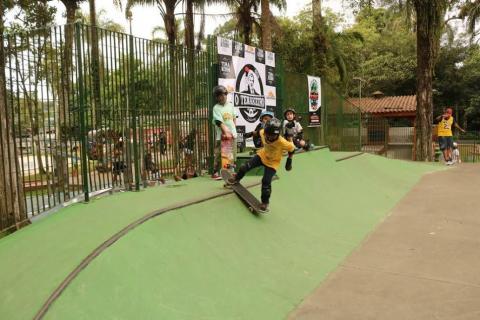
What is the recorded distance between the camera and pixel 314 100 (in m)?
13.1

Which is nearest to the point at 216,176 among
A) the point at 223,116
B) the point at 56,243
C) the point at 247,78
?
the point at 223,116

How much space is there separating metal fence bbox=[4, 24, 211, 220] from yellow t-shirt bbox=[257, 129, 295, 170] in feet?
6.93

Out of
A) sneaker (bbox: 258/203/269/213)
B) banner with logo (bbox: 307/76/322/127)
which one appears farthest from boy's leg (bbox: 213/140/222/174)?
banner with logo (bbox: 307/76/322/127)

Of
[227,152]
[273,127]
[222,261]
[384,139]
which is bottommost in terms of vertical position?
[222,261]

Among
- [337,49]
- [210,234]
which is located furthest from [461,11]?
[210,234]

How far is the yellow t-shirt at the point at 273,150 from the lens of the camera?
618 centimetres

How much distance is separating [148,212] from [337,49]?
958 inches

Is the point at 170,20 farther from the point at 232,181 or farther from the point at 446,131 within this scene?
the point at 232,181

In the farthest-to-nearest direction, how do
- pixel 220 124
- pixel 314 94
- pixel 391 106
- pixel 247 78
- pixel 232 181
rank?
pixel 391 106
pixel 314 94
pixel 247 78
pixel 220 124
pixel 232 181

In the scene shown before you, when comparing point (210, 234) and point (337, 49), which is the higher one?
point (337, 49)

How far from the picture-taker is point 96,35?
6.12 m

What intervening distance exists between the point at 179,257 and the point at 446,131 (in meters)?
12.7

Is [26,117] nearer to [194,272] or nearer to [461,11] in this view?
[194,272]

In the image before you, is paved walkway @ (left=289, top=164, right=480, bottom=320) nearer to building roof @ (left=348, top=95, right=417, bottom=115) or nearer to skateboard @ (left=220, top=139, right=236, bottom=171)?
skateboard @ (left=220, top=139, right=236, bottom=171)
